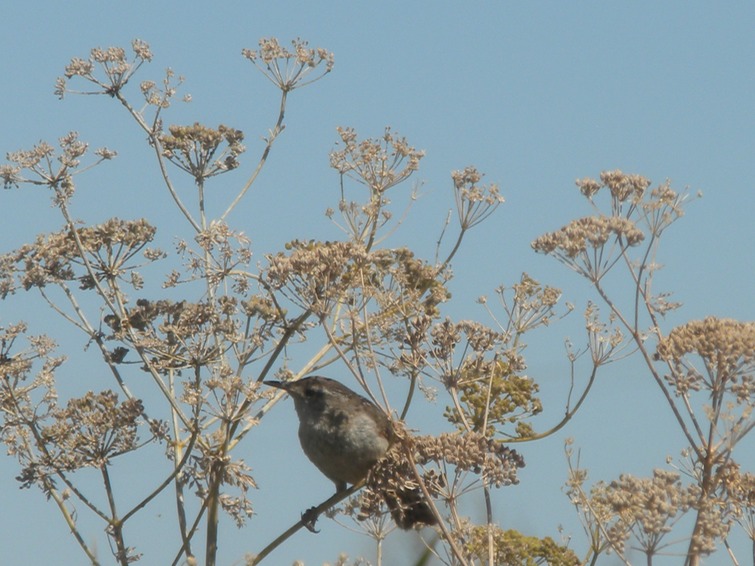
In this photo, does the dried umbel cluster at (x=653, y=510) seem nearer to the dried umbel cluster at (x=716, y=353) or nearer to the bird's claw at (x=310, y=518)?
the dried umbel cluster at (x=716, y=353)

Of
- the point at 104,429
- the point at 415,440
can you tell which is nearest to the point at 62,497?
the point at 104,429

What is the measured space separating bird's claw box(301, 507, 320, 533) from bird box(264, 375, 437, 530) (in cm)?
28

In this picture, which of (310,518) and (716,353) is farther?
(310,518)

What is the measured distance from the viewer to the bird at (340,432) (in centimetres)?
750

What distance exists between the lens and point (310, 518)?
7.60m

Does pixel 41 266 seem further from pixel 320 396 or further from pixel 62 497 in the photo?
pixel 320 396

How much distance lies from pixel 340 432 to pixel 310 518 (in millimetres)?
583

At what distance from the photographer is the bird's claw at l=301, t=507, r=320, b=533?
24.5 feet

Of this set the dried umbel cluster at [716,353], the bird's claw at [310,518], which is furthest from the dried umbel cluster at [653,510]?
the bird's claw at [310,518]

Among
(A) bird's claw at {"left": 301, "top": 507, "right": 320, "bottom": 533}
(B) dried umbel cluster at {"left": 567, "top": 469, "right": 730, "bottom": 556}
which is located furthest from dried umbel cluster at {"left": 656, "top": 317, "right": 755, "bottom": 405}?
(A) bird's claw at {"left": 301, "top": 507, "right": 320, "bottom": 533}

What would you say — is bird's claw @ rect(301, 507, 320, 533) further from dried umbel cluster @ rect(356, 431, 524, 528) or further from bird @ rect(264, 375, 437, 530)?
dried umbel cluster @ rect(356, 431, 524, 528)

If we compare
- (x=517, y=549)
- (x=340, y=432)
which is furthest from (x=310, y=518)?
(x=517, y=549)

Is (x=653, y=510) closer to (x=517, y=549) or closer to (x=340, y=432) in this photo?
(x=517, y=549)

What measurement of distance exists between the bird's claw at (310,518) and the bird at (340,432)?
10.8 inches
